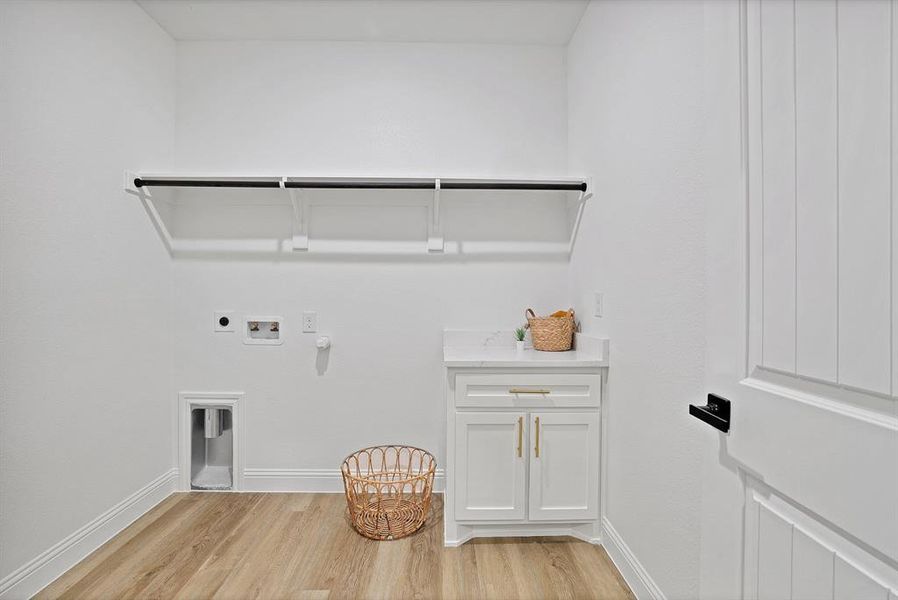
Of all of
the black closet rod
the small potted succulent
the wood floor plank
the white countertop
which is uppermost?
the black closet rod

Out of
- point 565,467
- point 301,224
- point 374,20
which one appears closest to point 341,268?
point 301,224

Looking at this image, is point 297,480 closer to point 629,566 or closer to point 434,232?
point 434,232

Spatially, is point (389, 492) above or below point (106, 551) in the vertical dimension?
above

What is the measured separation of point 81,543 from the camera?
1.81 metres

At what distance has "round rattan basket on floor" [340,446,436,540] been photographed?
6.57 feet

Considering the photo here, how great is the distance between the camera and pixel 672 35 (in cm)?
140

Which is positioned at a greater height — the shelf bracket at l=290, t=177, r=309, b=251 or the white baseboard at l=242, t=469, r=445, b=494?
the shelf bracket at l=290, t=177, r=309, b=251

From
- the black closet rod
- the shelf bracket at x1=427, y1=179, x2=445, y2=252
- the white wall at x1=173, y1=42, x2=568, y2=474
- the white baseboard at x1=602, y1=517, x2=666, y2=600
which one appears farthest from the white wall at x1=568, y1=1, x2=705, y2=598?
the shelf bracket at x1=427, y1=179, x2=445, y2=252

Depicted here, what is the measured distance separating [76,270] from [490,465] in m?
1.94

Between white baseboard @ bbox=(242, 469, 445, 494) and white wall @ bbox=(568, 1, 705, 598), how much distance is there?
1214mm

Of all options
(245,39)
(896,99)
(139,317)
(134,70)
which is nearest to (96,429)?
(139,317)

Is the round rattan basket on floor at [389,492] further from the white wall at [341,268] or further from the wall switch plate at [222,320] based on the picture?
the wall switch plate at [222,320]

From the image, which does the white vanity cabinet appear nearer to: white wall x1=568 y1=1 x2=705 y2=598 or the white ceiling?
white wall x1=568 y1=1 x2=705 y2=598

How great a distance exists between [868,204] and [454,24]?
2243 millimetres
